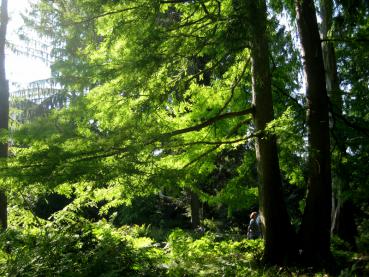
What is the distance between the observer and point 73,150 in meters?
5.78

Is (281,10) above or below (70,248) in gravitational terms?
above

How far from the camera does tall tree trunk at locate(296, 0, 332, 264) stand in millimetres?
7117

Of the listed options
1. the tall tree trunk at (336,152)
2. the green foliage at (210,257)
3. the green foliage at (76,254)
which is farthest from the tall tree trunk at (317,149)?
the green foliage at (76,254)

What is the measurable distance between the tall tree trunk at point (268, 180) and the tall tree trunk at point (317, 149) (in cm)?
39

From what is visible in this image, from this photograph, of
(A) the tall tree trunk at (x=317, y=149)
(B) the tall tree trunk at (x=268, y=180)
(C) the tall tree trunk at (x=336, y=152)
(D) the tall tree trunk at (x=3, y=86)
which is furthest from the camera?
(D) the tall tree trunk at (x=3, y=86)

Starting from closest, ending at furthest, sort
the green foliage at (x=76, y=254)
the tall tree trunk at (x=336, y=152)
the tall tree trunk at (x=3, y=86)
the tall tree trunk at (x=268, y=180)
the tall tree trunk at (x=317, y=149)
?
the green foliage at (x=76, y=254), the tall tree trunk at (x=317, y=149), the tall tree trunk at (x=268, y=180), the tall tree trunk at (x=336, y=152), the tall tree trunk at (x=3, y=86)

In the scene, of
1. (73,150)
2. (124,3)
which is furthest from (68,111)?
(124,3)

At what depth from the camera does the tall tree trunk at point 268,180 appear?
7402 mm

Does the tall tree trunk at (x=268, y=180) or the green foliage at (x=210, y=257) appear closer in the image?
the green foliage at (x=210, y=257)

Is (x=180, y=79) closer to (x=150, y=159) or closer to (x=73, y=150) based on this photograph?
(x=150, y=159)

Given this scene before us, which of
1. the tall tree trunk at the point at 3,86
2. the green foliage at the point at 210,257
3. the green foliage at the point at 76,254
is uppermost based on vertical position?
the tall tree trunk at the point at 3,86

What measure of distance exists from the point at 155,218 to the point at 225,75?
15.9 meters

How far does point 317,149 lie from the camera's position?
7.11 m

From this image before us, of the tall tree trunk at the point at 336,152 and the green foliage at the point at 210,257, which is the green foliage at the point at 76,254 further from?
the tall tree trunk at the point at 336,152
